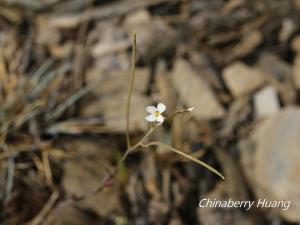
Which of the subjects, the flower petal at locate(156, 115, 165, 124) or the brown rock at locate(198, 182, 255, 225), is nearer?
the flower petal at locate(156, 115, 165, 124)

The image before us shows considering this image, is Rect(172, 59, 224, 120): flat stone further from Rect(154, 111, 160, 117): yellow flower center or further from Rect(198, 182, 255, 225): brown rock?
Rect(154, 111, 160, 117): yellow flower center

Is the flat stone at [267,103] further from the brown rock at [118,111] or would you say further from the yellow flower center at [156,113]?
the yellow flower center at [156,113]

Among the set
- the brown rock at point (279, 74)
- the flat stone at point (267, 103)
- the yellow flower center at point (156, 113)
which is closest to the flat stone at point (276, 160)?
the flat stone at point (267, 103)

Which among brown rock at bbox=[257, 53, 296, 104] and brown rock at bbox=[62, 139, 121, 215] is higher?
brown rock at bbox=[257, 53, 296, 104]

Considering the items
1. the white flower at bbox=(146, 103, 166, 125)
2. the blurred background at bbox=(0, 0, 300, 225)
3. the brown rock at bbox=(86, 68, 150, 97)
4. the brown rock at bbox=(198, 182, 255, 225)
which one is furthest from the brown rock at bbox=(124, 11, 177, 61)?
the white flower at bbox=(146, 103, 166, 125)

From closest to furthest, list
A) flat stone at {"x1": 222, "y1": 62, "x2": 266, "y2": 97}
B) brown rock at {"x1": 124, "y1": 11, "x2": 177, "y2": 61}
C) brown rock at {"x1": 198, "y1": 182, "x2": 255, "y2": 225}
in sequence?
brown rock at {"x1": 198, "y1": 182, "x2": 255, "y2": 225} → flat stone at {"x1": 222, "y1": 62, "x2": 266, "y2": 97} → brown rock at {"x1": 124, "y1": 11, "x2": 177, "y2": 61}

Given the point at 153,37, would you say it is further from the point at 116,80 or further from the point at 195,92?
the point at 195,92
